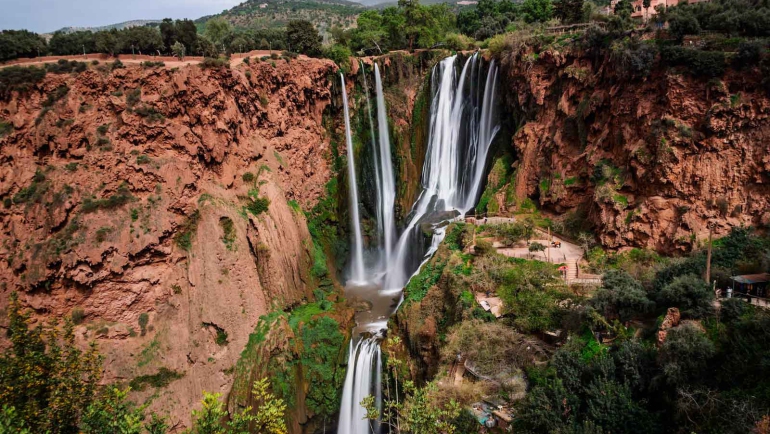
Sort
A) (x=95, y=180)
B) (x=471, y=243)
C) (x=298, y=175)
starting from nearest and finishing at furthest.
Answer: (x=95, y=180) → (x=471, y=243) → (x=298, y=175)

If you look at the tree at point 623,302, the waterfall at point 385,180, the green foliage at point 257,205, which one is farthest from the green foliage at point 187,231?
the tree at point 623,302

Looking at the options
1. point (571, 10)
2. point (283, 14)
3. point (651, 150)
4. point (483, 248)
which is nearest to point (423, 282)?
point (483, 248)

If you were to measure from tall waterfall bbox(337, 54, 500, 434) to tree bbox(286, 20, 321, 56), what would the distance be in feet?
17.8

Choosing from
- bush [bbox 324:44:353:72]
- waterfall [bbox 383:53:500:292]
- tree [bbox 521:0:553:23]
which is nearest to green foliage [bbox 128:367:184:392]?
waterfall [bbox 383:53:500:292]

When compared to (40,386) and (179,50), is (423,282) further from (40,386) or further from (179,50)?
(179,50)

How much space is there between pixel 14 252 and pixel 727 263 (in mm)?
31342

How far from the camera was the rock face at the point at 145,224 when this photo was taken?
21.3m

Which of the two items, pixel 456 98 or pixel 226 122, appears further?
pixel 456 98

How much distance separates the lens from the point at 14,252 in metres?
21.2

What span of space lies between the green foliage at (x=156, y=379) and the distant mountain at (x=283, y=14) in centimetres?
8900

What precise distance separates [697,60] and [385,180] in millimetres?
21648

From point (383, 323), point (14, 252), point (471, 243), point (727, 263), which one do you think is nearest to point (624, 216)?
point (727, 263)

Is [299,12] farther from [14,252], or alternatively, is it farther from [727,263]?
[727,263]

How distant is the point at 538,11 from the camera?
49656 mm
